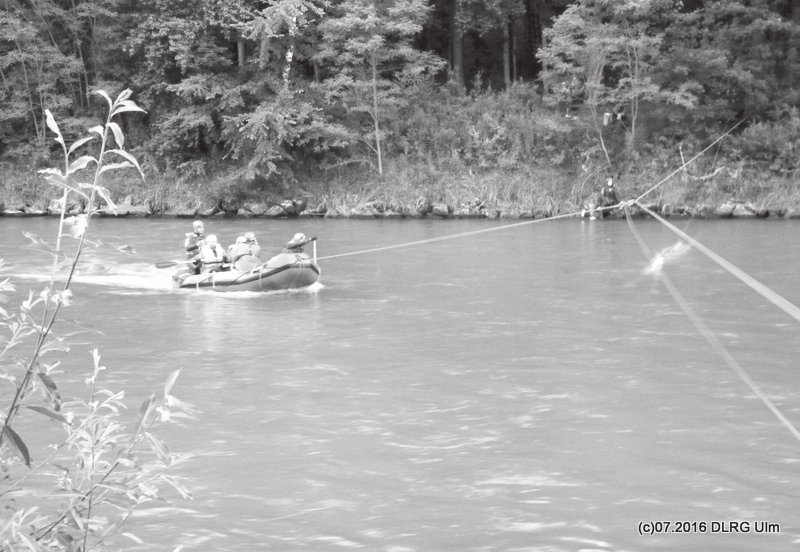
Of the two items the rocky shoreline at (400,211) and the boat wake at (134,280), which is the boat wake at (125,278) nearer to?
the boat wake at (134,280)

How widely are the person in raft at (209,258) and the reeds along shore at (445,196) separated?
46.1 feet

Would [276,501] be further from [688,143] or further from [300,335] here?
[688,143]

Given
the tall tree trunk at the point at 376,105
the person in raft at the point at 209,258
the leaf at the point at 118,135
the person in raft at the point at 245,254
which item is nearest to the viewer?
the leaf at the point at 118,135

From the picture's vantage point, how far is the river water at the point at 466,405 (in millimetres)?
7438

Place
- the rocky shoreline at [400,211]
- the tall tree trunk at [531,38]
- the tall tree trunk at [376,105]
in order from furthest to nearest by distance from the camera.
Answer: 1. the tall tree trunk at [531,38]
2. the tall tree trunk at [376,105]
3. the rocky shoreline at [400,211]

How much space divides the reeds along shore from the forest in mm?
74

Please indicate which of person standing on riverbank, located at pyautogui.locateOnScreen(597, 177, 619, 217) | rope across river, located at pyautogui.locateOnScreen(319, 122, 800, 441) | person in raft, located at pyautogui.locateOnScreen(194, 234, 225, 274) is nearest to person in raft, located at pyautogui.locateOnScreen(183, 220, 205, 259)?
person in raft, located at pyautogui.locateOnScreen(194, 234, 225, 274)

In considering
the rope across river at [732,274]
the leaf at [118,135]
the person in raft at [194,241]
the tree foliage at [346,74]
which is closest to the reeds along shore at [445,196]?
the tree foliage at [346,74]

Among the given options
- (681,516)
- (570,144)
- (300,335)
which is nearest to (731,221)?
(570,144)

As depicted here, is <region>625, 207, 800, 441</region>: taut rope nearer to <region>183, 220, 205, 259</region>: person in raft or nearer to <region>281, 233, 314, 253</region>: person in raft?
<region>281, 233, 314, 253</region>: person in raft

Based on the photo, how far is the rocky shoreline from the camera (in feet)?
107

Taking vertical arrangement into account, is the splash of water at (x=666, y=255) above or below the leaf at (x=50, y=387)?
below

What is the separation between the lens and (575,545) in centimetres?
700

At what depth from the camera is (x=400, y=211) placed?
34.6 m
